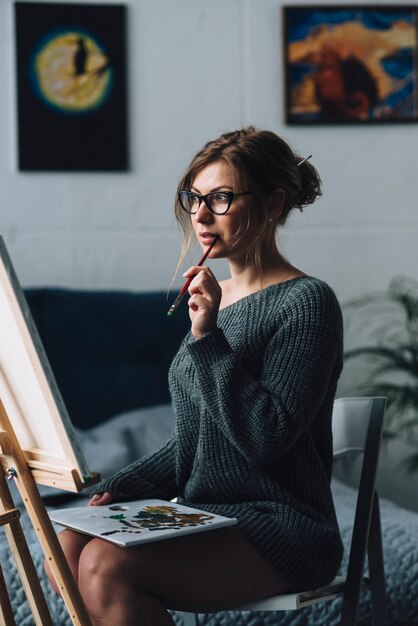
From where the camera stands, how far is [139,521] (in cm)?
142

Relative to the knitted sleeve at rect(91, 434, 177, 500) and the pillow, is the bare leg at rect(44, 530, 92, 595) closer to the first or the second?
the knitted sleeve at rect(91, 434, 177, 500)

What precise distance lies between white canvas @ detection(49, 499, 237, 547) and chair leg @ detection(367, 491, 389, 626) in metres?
0.38

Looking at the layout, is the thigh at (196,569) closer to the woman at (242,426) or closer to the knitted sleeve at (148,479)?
the woman at (242,426)

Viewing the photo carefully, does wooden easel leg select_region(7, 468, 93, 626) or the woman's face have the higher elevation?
the woman's face

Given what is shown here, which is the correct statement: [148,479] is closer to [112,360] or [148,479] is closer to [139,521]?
[139,521]

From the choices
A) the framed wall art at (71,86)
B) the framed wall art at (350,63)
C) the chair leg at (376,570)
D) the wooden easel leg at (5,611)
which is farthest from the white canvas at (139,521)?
the framed wall art at (350,63)

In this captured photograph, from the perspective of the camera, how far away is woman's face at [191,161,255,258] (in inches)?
63.1

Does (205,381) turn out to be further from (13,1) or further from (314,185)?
(13,1)

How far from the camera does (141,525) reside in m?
1.39

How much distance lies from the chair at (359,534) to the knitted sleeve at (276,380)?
0.61 ft

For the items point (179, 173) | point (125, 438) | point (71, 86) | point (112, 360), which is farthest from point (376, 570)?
point (71, 86)

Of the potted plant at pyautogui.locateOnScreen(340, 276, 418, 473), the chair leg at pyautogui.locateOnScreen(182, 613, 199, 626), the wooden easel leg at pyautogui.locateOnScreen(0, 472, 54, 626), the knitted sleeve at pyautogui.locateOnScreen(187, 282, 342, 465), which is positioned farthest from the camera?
the potted plant at pyautogui.locateOnScreen(340, 276, 418, 473)

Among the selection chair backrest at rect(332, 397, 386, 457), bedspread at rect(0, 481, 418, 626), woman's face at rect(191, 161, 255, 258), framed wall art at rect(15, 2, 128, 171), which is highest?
framed wall art at rect(15, 2, 128, 171)

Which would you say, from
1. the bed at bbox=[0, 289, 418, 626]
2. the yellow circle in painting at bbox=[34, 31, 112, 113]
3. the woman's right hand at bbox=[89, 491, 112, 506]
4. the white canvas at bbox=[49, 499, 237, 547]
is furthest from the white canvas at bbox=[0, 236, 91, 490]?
the yellow circle in painting at bbox=[34, 31, 112, 113]
